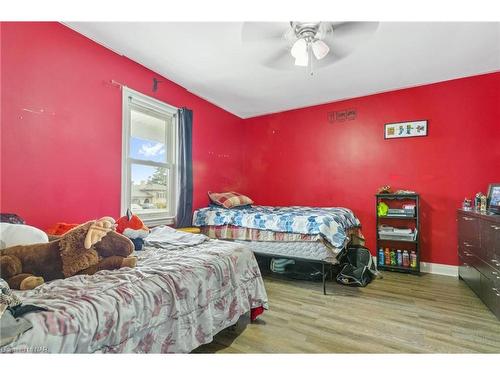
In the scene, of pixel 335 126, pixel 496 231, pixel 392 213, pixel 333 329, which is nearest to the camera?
pixel 333 329

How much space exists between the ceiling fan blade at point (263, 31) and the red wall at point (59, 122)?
4.32 feet

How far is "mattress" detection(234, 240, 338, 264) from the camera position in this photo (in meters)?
2.42

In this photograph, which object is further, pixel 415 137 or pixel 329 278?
pixel 415 137

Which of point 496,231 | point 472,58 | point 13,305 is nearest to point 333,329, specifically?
point 496,231

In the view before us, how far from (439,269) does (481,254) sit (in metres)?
1.01

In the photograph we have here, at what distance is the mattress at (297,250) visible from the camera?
2420 millimetres

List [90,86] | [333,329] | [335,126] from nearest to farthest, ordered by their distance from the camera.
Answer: [333,329], [90,86], [335,126]

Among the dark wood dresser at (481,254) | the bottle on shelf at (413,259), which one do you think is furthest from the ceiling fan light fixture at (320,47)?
the bottle on shelf at (413,259)

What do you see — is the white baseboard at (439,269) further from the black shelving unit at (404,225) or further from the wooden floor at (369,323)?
the wooden floor at (369,323)

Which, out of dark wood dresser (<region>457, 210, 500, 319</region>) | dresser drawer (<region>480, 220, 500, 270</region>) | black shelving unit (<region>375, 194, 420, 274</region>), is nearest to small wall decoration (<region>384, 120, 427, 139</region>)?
black shelving unit (<region>375, 194, 420, 274</region>)

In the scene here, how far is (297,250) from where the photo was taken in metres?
2.56
